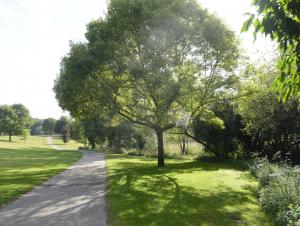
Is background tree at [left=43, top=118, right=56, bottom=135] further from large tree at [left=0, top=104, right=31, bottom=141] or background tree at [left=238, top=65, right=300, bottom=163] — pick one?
background tree at [left=238, top=65, right=300, bottom=163]

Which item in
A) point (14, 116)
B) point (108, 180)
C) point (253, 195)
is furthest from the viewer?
point (14, 116)

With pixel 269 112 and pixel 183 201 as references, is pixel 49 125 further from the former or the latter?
pixel 183 201

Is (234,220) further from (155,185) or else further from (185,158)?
(185,158)

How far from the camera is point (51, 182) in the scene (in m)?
20.0

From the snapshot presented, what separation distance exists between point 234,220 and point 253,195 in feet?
15.8

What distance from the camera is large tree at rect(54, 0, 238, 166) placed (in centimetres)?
2358

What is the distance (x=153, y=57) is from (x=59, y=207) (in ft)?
44.1

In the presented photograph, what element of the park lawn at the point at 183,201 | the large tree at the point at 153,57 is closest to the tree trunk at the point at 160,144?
the large tree at the point at 153,57

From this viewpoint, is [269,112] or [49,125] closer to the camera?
[269,112]

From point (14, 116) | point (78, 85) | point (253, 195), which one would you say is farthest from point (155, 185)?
point (14, 116)

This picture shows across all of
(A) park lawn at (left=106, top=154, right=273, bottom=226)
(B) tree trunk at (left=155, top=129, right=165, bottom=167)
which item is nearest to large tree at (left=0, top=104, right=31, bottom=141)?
(B) tree trunk at (left=155, top=129, right=165, bottom=167)

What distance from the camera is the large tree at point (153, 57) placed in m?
23.6

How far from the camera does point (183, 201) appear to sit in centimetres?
1480

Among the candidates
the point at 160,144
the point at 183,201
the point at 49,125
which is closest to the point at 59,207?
the point at 183,201
